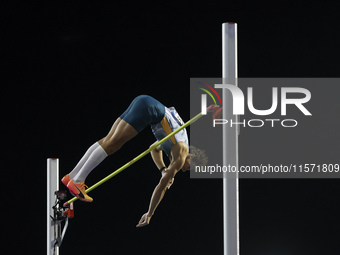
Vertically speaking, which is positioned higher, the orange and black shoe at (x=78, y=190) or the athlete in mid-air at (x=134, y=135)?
the athlete in mid-air at (x=134, y=135)

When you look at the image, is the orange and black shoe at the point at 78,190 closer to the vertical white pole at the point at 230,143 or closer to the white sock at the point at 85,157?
the white sock at the point at 85,157

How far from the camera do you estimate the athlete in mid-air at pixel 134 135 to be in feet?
11.3

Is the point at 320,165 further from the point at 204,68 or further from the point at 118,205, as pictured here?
the point at 118,205

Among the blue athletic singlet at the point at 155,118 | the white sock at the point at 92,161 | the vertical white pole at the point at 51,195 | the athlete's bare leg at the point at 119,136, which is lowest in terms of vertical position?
the vertical white pole at the point at 51,195

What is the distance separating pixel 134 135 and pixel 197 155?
436 millimetres

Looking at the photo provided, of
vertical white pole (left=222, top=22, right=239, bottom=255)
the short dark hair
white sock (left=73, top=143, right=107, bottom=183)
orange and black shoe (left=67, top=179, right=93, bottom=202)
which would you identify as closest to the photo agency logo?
the short dark hair

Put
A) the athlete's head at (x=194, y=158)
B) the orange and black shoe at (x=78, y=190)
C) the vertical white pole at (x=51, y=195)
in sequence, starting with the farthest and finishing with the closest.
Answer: the vertical white pole at (x=51, y=195), the athlete's head at (x=194, y=158), the orange and black shoe at (x=78, y=190)

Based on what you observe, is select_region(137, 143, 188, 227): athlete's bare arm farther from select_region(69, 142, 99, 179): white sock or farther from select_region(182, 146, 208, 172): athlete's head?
select_region(69, 142, 99, 179): white sock

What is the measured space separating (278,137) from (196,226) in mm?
968

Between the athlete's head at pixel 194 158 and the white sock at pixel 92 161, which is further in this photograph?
the athlete's head at pixel 194 158

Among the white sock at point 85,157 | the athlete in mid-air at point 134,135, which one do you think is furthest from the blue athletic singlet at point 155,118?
the white sock at point 85,157

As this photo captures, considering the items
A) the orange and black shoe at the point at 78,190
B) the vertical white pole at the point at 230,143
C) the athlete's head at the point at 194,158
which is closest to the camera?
the vertical white pole at the point at 230,143

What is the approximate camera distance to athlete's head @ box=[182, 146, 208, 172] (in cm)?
357

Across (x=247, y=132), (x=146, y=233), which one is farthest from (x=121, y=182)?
(x=247, y=132)
